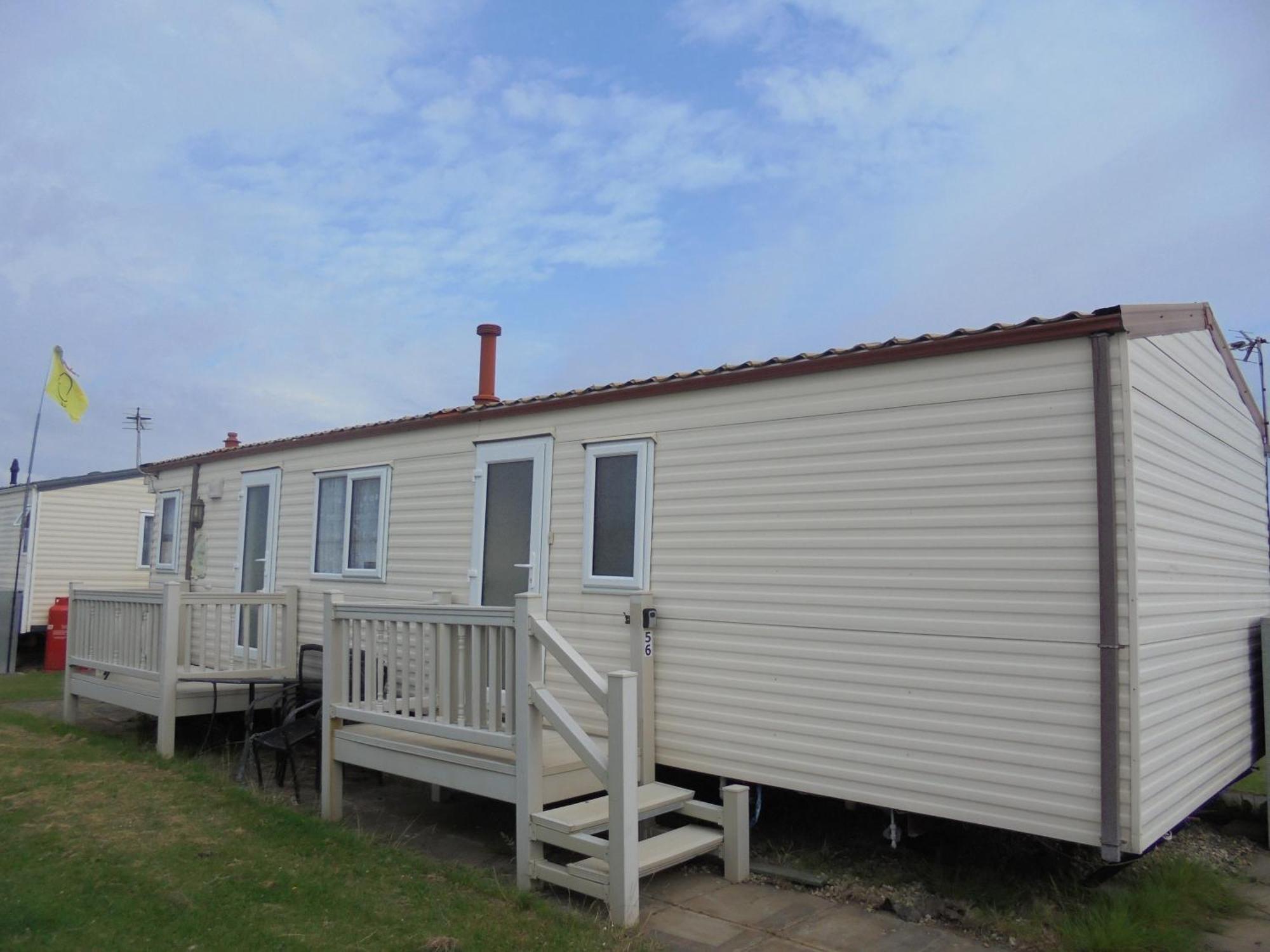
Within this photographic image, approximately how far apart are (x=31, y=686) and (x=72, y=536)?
5.37 metres

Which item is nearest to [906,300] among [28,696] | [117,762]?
[117,762]

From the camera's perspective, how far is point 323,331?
19422 mm

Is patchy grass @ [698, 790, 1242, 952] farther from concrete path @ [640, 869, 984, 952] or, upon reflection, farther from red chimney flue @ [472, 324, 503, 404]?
red chimney flue @ [472, 324, 503, 404]

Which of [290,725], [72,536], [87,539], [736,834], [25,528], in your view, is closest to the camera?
[736,834]

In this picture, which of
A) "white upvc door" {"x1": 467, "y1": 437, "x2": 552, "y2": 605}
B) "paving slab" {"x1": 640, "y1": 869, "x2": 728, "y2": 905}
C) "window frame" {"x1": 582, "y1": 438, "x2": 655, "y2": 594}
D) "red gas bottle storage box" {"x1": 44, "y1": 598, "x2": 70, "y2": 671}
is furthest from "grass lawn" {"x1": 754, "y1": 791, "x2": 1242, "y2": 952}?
"red gas bottle storage box" {"x1": 44, "y1": 598, "x2": 70, "y2": 671}

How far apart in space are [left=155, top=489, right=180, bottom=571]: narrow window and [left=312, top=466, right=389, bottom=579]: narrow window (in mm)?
3168

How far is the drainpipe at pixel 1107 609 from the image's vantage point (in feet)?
12.6

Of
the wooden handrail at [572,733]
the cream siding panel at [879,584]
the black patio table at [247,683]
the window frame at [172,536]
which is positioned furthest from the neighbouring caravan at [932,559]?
the window frame at [172,536]

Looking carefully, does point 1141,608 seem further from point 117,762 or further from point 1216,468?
point 117,762

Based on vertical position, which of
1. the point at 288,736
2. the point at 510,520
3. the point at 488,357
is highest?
the point at 488,357

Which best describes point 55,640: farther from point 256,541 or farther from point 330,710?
point 330,710

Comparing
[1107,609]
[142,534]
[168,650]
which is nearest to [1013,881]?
[1107,609]

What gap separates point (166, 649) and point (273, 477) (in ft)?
7.16

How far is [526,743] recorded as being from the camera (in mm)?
4648
